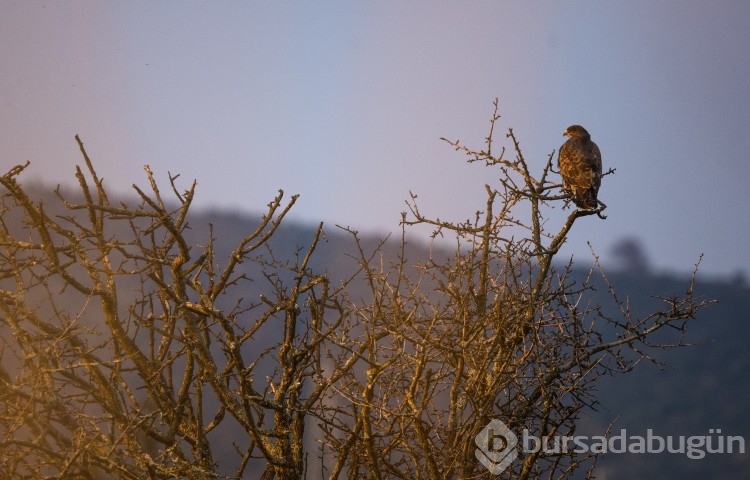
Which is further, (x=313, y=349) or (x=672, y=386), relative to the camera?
(x=672, y=386)

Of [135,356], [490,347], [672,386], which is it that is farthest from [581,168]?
[672,386]

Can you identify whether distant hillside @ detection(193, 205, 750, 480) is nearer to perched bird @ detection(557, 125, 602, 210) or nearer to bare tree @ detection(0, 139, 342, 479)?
perched bird @ detection(557, 125, 602, 210)

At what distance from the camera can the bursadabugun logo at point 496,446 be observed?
26.8ft

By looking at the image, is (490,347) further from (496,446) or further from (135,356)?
(135,356)

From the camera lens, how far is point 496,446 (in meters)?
8.33

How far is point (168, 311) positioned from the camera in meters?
9.05

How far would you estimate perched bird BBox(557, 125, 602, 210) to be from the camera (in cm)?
885

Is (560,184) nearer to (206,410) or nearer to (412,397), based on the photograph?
(412,397)

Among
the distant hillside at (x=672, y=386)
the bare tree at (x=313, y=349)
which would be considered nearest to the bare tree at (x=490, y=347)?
the bare tree at (x=313, y=349)

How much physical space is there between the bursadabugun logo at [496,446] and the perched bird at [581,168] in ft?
8.77

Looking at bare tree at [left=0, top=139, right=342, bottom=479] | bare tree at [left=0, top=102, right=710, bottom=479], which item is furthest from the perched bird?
bare tree at [left=0, top=139, right=342, bottom=479]

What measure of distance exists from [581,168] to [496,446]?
3494 mm

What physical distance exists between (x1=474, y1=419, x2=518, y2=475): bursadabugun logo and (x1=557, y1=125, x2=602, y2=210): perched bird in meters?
2.67

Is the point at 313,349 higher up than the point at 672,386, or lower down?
lower down
